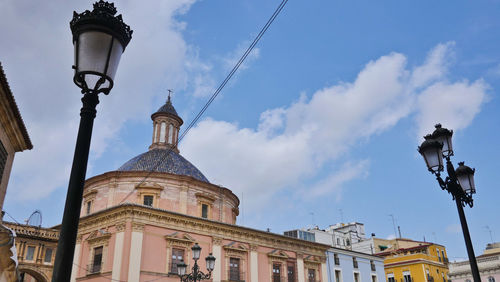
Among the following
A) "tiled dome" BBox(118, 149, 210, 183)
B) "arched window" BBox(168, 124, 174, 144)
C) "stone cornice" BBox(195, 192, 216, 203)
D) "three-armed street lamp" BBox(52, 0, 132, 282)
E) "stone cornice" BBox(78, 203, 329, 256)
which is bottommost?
"three-armed street lamp" BBox(52, 0, 132, 282)

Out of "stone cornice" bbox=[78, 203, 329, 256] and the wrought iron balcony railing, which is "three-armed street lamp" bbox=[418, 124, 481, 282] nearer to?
"stone cornice" bbox=[78, 203, 329, 256]

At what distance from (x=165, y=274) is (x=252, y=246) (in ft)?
24.2

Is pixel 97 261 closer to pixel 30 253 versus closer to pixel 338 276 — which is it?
pixel 30 253

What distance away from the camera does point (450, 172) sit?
7855mm

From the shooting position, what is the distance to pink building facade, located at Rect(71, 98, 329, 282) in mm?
24656

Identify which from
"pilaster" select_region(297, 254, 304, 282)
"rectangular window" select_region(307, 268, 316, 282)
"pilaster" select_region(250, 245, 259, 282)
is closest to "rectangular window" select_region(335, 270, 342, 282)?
"rectangular window" select_region(307, 268, 316, 282)

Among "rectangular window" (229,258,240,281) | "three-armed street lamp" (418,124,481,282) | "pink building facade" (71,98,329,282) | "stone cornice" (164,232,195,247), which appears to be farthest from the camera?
"rectangular window" (229,258,240,281)

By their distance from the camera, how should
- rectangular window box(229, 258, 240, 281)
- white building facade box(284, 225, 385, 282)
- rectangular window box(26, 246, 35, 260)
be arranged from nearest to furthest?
rectangular window box(229, 258, 240, 281) < rectangular window box(26, 246, 35, 260) < white building facade box(284, 225, 385, 282)

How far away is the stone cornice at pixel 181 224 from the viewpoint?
987 inches

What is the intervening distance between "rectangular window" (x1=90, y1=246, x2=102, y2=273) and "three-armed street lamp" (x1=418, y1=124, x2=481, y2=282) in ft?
72.2

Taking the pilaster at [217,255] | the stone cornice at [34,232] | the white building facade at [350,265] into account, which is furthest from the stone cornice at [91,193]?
the white building facade at [350,265]

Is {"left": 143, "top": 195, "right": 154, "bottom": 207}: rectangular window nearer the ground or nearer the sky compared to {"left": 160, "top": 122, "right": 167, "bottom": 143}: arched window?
nearer the ground

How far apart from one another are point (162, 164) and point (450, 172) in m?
26.6

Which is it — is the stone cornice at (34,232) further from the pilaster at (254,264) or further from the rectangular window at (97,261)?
the pilaster at (254,264)
